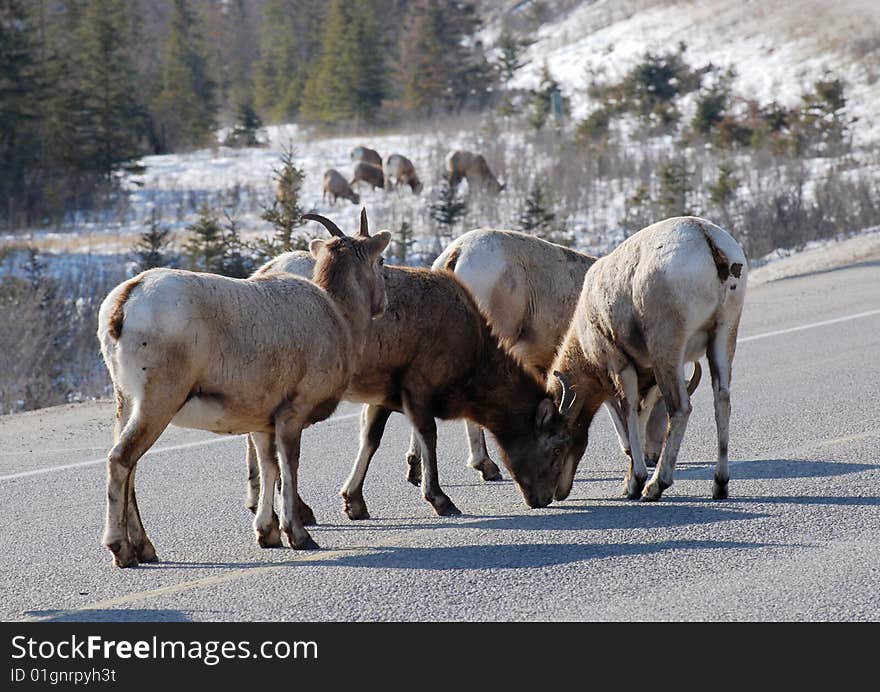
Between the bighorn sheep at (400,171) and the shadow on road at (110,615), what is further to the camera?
the bighorn sheep at (400,171)

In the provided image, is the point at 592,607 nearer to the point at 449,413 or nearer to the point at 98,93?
the point at 449,413

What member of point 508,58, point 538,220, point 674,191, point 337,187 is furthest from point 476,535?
point 508,58

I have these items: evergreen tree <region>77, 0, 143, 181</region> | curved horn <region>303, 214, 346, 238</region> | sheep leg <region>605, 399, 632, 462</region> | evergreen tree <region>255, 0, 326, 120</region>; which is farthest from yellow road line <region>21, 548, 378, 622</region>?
evergreen tree <region>255, 0, 326, 120</region>

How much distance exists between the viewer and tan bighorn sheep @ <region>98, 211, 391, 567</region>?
6.36m

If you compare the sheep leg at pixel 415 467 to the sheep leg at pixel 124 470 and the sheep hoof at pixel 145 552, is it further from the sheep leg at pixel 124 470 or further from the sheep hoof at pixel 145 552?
the sheep leg at pixel 124 470

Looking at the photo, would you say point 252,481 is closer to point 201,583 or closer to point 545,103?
point 201,583

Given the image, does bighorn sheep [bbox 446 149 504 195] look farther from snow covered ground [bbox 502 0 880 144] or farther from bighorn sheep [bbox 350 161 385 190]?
snow covered ground [bbox 502 0 880 144]

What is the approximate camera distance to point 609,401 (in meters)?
8.55

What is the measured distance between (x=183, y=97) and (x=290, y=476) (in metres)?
46.4

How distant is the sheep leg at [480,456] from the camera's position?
8930 millimetres

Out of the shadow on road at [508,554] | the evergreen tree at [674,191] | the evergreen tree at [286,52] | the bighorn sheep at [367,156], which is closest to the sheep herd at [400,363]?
the shadow on road at [508,554]

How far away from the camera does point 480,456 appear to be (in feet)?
29.6

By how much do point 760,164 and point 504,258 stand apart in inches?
1035

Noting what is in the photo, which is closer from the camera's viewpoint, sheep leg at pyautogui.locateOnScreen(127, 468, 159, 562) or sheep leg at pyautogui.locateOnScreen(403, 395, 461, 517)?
sheep leg at pyautogui.locateOnScreen(127, 468, 159, 562)
